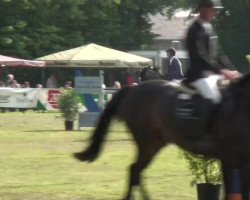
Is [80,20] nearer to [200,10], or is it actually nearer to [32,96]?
[32,96]

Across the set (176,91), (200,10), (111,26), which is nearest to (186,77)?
(176,91)

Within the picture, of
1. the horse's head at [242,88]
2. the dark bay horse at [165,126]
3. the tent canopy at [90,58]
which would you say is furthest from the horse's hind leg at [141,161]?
the tent canopy at [90,58]

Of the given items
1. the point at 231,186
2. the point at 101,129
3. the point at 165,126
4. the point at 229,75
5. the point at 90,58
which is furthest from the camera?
the point at 90,58

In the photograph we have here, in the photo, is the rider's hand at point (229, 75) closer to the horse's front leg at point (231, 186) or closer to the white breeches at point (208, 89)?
the white breeches at point (208, 89)

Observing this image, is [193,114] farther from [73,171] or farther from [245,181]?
[73,171]

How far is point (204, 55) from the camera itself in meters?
10.2

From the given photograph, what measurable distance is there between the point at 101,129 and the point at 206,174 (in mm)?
1602

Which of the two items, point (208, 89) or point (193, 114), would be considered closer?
point (208, 89)

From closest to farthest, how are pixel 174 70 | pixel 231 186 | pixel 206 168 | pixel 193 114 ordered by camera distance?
pixel 231 186 → pixel 193 114 → pixel 206 168 → pixel 174 70

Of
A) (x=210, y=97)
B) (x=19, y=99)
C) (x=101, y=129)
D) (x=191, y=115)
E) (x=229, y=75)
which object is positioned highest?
(x=229, y=75)

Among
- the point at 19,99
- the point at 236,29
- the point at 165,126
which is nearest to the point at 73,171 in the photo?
the point at 165,126

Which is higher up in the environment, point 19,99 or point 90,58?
→ point 90,58

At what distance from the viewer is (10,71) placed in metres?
51.8

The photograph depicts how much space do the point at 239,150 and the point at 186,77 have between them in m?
1.35
